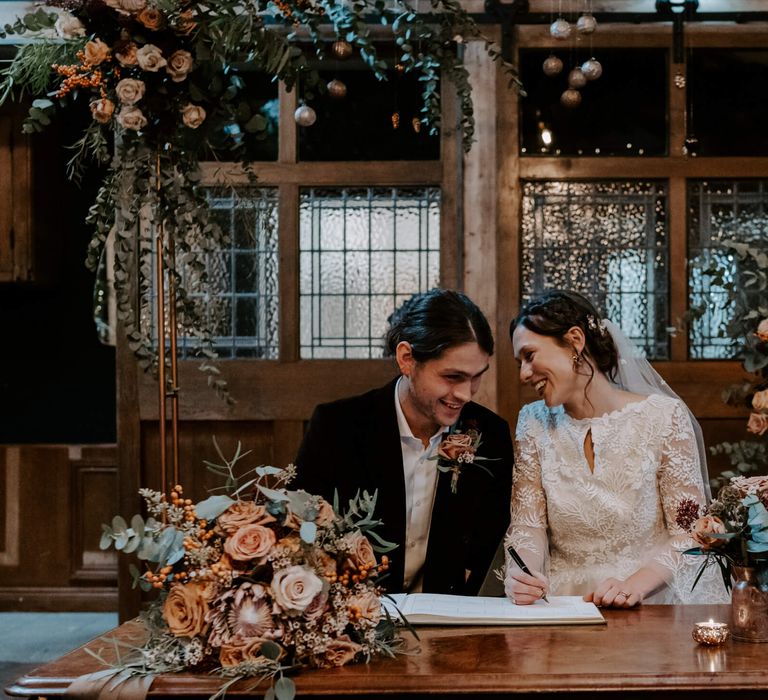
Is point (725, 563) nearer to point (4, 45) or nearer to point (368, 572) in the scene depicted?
point (368, 572)

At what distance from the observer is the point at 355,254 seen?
165 inches

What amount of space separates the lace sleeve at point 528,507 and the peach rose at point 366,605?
3.60ft

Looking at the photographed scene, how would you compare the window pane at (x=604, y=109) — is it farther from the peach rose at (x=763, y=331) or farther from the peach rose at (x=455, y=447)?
the peach rose at (x=455, y=447)

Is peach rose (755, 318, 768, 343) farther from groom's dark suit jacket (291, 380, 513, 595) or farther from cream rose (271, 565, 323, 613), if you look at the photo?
cream rose (271, 565, 323, 613)

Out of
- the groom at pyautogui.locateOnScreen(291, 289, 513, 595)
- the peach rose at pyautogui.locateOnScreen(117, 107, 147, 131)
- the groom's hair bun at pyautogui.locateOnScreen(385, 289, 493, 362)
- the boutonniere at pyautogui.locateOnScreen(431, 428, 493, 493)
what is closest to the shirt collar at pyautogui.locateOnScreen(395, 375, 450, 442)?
the groom at pyautogui.locateOnScreen(291, 289, 513, 595)

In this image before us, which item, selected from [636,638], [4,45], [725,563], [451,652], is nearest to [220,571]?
[451,652]

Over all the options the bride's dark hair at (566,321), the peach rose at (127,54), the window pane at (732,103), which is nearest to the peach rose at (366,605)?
the bride's dark hair at (566,321)

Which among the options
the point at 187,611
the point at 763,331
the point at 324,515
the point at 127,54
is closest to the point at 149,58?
the point at 127,54

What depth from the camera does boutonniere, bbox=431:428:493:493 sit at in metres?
2.65

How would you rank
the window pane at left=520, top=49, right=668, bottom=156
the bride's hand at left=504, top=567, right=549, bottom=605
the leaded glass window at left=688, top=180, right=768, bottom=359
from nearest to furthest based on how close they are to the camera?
the bride's hand at left=504, top=567, right=549, bottom=605 → the leaded glass window at left=688, top=180, right=768, bottom=359 → the window pane at left=520, top=49, right=668, bottom=156

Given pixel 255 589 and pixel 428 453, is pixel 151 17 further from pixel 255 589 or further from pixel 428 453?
pixel 255 589

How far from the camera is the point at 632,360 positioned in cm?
307

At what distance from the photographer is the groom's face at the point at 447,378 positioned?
2.62m

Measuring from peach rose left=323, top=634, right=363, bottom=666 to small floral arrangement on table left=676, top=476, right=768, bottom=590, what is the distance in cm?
69
